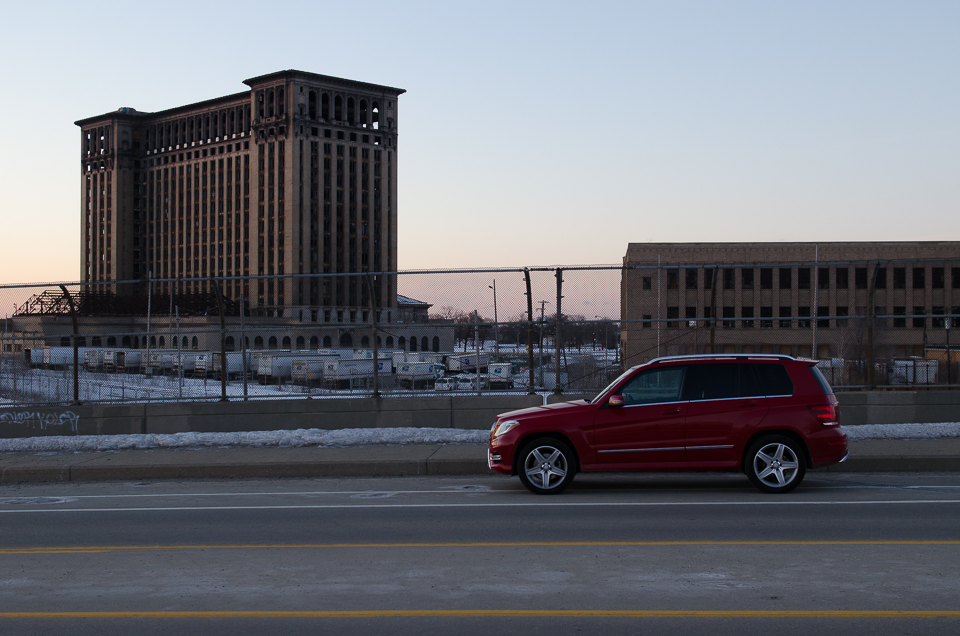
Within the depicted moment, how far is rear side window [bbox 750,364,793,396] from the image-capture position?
10.6m

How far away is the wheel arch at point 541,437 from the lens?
10719 mm

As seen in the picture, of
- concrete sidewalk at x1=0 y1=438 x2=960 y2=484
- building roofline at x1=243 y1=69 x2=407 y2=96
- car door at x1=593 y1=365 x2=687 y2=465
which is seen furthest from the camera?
building roofline at x1=243 y1=69 x2=407 y2=96

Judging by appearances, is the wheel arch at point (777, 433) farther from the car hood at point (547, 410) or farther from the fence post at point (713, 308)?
the fence post at point (713, 308)

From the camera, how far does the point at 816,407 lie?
34.3 ft

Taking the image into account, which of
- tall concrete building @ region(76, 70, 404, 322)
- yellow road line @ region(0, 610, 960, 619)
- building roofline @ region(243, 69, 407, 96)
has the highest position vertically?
building roofline @ region(243, 69, 407, 96)

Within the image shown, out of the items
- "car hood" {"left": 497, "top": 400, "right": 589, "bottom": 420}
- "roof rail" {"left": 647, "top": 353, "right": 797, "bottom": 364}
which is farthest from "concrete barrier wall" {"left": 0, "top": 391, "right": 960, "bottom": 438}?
"roof rail" {"left": 647, "top": 353, "right": 797, "bottom": 364}

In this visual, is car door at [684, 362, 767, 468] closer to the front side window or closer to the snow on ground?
the front side window

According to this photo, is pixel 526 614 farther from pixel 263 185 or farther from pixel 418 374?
pixel 263 185

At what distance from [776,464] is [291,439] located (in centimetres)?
828

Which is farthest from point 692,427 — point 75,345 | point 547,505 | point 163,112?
point 163,112

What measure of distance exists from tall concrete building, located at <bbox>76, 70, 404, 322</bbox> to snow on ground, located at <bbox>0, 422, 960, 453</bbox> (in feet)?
331

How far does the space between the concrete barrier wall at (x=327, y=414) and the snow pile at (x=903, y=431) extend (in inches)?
20.4

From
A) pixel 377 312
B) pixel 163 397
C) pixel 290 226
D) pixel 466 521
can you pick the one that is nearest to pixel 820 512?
pixel 466 521

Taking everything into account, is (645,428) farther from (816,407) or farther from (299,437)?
(299,437)
